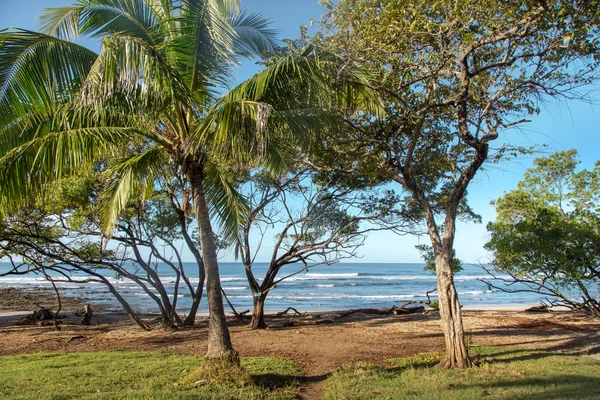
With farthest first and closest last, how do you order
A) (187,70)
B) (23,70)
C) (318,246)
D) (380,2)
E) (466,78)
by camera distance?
(318,246), (380,2), (466,78), (187,70), (23,70)

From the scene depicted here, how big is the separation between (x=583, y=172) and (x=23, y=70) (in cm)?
1515

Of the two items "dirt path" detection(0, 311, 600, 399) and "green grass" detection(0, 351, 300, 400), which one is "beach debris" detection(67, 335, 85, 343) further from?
"green grass" detection(0, 351, 300, 400)

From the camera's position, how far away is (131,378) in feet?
20.6

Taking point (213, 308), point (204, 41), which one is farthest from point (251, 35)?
point (213, 308)

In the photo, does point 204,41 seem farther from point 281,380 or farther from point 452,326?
point 452,326

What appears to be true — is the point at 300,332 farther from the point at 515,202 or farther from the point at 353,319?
the point at 515,202

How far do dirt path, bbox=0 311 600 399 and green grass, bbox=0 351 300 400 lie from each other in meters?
0.69

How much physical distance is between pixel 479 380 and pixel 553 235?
23.9 ft

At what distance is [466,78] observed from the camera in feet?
23.3

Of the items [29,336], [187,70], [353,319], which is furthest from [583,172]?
[29,336]

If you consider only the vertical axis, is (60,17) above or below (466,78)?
above

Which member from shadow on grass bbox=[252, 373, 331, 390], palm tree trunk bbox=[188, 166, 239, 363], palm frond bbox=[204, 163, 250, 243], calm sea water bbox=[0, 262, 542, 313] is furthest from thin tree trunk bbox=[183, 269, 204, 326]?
calm sea water bbox=[0, 262, 542, 313]

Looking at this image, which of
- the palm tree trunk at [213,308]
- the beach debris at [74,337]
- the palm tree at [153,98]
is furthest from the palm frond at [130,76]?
the beach debris at [74,337]

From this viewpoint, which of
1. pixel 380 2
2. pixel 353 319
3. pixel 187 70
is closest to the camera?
pixel 187 70
